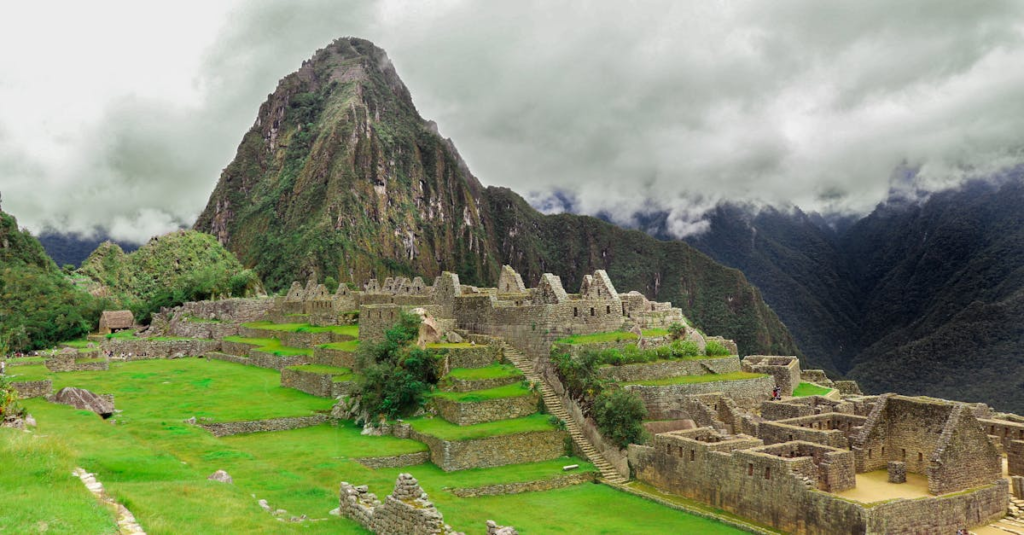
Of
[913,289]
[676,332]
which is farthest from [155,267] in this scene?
[913,289]

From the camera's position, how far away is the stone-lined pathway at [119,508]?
289 inches

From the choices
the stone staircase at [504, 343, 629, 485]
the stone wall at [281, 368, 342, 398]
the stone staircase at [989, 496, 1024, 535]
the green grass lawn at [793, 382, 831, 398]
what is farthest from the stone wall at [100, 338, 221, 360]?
the stone staircase at [989, 496, 1024, 535]

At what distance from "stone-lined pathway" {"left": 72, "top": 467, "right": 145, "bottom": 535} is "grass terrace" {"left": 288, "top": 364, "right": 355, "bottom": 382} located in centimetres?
1570

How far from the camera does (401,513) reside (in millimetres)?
9703

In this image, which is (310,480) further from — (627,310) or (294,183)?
(294,183)

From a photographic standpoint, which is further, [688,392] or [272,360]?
Answer: [272,360]

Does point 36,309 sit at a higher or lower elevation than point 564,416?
higher

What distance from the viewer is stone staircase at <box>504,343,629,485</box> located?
19612 mm

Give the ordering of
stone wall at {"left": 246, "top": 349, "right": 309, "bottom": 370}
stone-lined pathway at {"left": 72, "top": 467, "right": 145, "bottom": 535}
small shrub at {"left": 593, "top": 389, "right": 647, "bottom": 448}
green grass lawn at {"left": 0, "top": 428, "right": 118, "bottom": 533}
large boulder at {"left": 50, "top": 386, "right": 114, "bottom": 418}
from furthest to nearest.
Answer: stone wall at {"left": 246, "top": 349, "right": 309, "bottom": 370}
large boulder at {"left": 50, "top": 386, "right": 114, "bottom": 418}
small shrub at {"left": 593, "top": 389, "right": 647, "bottom": 448}
stone-lined pathway at {"left": 72, "top": 467, "right": 145, "bottom": 535}
green grass lawn at {"left": 0, "top": 428, "right": 118, "bottom": 533}

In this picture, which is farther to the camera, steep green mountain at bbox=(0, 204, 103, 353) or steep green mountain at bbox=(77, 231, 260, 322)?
steep green mountain at bbox=(77, 231, 260, 322)

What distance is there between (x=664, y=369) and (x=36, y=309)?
1962 inches

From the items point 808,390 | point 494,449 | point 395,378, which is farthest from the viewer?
point 808,390

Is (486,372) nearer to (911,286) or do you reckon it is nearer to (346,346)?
(346,346)

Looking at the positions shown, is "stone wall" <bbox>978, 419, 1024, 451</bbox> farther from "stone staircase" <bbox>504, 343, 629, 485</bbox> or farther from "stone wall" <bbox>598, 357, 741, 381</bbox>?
"stone staircase" <bbox>504, 343, 629, 485</bbox>
